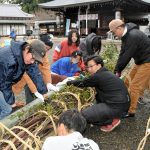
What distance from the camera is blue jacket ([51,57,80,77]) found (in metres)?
5.98

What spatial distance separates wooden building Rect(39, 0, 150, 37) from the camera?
2713 cm

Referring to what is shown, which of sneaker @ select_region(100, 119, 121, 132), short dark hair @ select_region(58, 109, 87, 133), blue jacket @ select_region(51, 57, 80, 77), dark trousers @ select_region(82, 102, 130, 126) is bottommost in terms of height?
sneaker @ select_region(100, 119, 121, 132)

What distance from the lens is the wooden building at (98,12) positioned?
2713cm

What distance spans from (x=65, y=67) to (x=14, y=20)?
39.4m

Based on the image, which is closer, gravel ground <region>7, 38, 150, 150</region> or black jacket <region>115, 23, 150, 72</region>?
gravel ground <region>7, 38, 150, 150</region>

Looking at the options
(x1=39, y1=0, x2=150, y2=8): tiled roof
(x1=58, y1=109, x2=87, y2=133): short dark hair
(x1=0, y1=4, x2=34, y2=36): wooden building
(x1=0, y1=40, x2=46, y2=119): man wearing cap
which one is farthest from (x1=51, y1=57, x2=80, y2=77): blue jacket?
(x1=0, y1=4, x2=34, y2=36): wooden building

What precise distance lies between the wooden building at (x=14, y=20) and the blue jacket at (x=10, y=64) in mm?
38643

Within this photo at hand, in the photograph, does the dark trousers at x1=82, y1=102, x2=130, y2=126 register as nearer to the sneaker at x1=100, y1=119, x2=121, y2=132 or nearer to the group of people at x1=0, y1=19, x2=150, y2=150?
the group of people at x1=0, y1=19, x2=150, y2=150

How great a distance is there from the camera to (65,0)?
3186 centimetres

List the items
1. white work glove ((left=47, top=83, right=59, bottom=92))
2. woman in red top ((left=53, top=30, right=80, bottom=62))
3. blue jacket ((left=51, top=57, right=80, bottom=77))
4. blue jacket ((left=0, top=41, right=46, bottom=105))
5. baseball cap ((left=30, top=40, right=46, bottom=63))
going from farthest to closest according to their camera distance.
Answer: woman in red top ((left=53, top=30, right=80, bottom=62)) → blue jacket ((left=51, top=57, right=80, bottom=77)) → white work glove ((left=47, top=83, right=59, bottom=92)) → baseball cap ((left=30, top=40, right=46, bottom=63)) → blue jacket ((left=0, top=41, right=46, bottom=105))

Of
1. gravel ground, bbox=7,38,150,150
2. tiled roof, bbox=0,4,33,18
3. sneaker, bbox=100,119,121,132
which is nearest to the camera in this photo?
gravel ground, bbox=7,38,150,150

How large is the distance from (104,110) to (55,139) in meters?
2.07

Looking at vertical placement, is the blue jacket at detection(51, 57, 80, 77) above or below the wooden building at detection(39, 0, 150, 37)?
below

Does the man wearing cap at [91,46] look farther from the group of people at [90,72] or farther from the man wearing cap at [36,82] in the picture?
the man wearing cap at [36,82]
